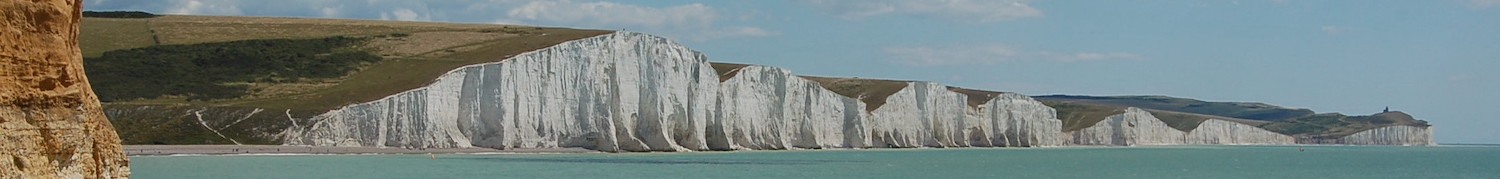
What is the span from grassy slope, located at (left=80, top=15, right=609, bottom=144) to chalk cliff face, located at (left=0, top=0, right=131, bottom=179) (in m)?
48.8

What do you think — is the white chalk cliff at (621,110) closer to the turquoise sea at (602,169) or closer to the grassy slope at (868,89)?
the grassy slope at (868,89)

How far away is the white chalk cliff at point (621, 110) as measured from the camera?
203 feet

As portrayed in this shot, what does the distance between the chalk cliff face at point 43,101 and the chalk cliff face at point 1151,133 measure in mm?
126861

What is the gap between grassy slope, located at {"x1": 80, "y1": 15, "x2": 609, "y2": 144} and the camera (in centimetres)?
6038

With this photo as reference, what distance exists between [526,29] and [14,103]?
89.5 m

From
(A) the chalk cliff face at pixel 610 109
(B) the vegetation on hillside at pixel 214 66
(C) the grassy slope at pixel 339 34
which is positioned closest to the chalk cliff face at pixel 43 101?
(A) the chalk cliff face at pixel 610 109

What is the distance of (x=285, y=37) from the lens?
298 ft

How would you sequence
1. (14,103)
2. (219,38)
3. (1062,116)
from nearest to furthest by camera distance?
(14,103), (219,38), (1062,116)

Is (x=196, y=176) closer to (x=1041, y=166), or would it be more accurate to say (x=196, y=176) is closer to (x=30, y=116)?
(x=30, y=116)

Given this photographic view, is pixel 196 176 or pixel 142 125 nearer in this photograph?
pixel 196 176

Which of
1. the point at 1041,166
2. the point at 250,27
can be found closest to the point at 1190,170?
the point at 1041,166

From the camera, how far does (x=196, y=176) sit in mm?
35875

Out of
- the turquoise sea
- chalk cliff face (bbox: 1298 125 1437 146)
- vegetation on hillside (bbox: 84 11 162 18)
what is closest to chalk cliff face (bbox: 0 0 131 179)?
the turquoise sea

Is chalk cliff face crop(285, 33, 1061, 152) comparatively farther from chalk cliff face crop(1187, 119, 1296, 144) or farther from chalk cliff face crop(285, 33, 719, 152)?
chalk cliff face crop(1187, 119, 1296, 144)
